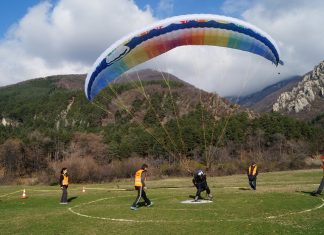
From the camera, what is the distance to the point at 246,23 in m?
20.6

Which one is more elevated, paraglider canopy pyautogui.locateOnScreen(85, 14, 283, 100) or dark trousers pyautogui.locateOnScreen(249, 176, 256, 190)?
paraglider canopy pyautogui.locateOnScreen(85, 14, 283, 100)

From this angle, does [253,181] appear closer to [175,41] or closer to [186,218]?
[175,41]

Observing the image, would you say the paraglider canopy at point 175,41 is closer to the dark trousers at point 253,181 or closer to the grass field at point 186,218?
the grass field at point 186,218

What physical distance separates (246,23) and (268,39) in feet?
4.29

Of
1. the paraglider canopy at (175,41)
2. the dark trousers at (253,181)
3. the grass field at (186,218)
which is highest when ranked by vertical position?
the paraglider canopy at (175,41)

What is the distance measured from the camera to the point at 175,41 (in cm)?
2094

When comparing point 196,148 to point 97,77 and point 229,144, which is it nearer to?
point 229,144

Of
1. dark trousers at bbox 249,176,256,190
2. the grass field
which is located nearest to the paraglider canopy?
the grass field

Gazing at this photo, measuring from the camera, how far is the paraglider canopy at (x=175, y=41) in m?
20.0

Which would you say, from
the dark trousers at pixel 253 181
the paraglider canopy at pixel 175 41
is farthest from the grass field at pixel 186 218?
the paraglider canopy at pixel 175 41

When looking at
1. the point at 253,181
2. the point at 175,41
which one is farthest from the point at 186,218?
the point at 253,181

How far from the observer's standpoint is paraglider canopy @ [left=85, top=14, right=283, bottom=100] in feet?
65.7

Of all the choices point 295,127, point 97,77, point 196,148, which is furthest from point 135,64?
point 295,127

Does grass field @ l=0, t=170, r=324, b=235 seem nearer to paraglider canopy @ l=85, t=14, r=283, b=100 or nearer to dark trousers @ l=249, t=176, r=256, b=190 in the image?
A: dark trousers @ l=249, t=176, r=256, b=190
